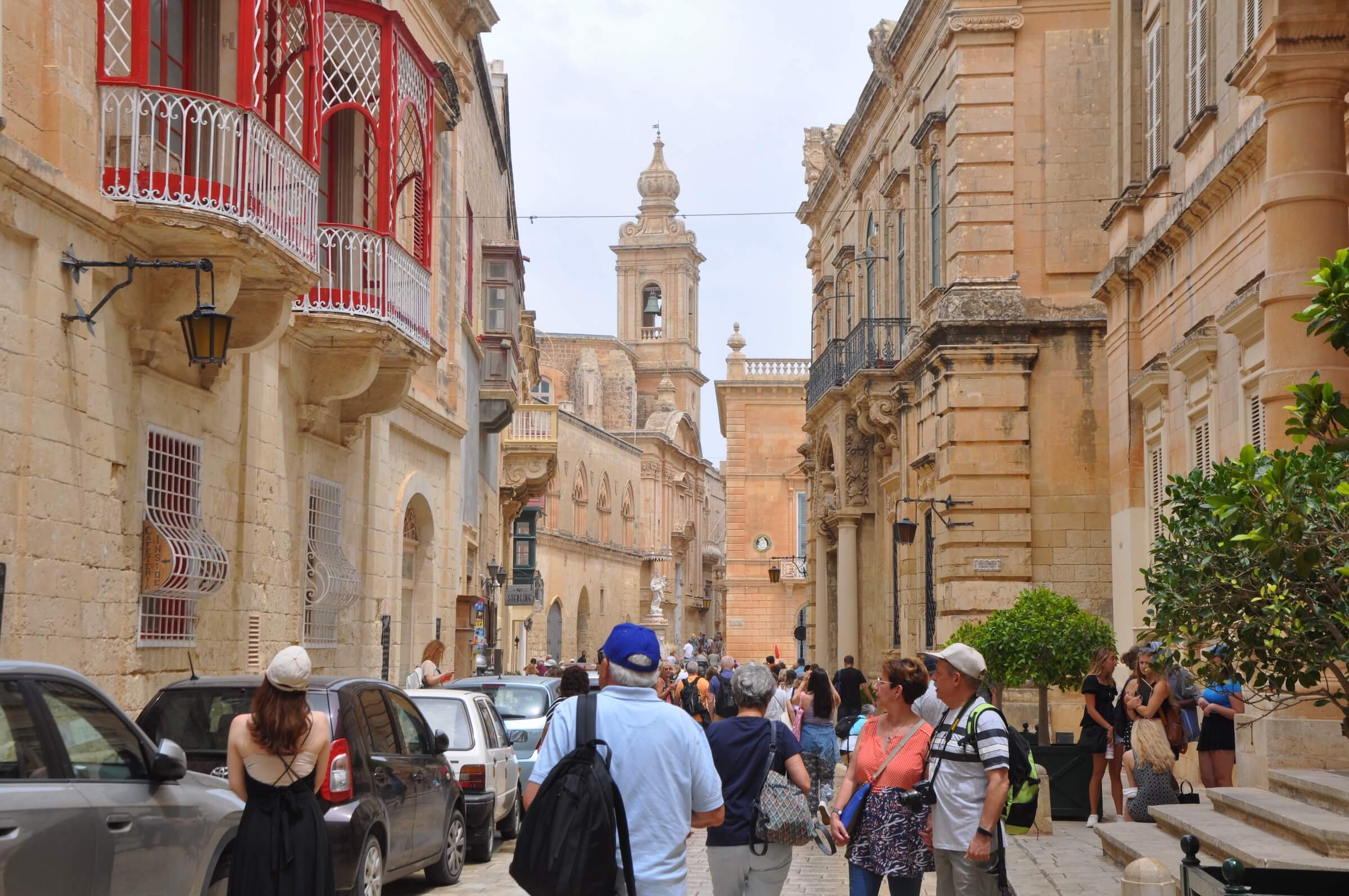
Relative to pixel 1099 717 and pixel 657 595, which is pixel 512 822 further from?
pixel 657 595

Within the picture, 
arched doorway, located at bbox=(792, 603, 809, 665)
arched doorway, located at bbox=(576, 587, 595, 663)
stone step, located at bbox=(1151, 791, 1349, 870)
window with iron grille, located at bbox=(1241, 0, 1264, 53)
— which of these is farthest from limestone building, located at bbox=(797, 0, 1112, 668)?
arched doorway, located at bbox=(576, 587, 595, 663)

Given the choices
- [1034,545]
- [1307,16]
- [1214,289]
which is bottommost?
[1034,545]

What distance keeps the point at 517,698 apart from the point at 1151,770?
7106 millimetres

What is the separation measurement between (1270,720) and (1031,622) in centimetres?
494

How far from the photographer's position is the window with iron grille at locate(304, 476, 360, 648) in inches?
691

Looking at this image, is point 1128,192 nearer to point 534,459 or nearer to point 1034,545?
point 1034,545

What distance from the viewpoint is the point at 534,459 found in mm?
38500

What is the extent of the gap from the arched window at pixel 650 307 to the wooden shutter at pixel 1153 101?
7919cm

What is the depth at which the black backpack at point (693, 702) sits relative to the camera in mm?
25406

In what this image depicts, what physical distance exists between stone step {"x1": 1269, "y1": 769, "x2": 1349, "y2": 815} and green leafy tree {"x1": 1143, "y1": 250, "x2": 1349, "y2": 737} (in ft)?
4.02

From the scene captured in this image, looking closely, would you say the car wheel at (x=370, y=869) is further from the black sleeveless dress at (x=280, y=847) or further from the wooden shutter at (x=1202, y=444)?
the wooden shutter at (x=1202, y=444)

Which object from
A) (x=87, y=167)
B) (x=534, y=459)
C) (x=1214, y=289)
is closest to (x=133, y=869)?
(x=87, y=167)

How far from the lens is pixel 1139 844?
11016 millimetres

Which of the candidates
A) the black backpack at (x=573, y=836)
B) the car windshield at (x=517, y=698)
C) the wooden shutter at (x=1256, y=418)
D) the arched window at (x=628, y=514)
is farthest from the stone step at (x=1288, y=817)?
the arched window at (x=628, y=514)
